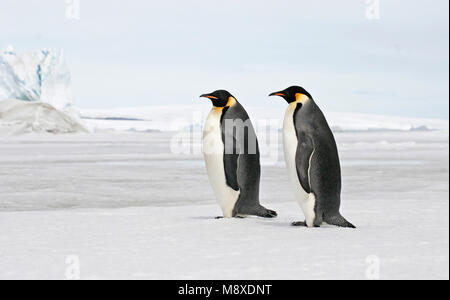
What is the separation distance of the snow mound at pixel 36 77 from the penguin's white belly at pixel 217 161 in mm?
30337

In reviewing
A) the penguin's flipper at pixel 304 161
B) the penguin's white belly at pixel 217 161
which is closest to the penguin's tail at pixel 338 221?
the penguin's flipper at pixel 304 161

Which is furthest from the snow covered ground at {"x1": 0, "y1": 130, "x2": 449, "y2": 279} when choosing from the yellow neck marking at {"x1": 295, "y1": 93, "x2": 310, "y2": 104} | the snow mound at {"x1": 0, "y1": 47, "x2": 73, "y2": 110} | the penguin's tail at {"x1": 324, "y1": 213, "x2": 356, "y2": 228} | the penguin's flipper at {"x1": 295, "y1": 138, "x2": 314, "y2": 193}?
the snow mound at {"x1": 0, "y1": 47, "x2": 73, "y2": 110}

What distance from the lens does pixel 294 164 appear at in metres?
4.06

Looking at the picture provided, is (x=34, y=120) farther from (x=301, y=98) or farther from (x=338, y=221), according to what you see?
(x=338, y=221)

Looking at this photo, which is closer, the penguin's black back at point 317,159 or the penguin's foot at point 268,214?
the penguin's black back at point 317,159

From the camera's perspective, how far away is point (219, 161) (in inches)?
177

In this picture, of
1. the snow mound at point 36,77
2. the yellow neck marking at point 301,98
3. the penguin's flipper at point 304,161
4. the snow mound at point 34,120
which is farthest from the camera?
the snow mound at point 36,77

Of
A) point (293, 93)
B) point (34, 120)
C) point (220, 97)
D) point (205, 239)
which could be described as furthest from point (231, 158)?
point (34, 120)

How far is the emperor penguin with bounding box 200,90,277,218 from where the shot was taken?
445cm

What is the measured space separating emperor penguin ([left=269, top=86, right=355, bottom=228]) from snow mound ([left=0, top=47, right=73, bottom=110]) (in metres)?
31.0

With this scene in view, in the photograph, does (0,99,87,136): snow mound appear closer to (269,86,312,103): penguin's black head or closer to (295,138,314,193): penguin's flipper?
(269,86,312,103): penguin's black head

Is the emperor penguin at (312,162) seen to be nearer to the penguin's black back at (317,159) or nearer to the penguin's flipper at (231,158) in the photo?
the penguin's black back at (317,159)

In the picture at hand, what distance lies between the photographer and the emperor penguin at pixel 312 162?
3982 mm

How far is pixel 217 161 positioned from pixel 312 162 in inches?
32.3
